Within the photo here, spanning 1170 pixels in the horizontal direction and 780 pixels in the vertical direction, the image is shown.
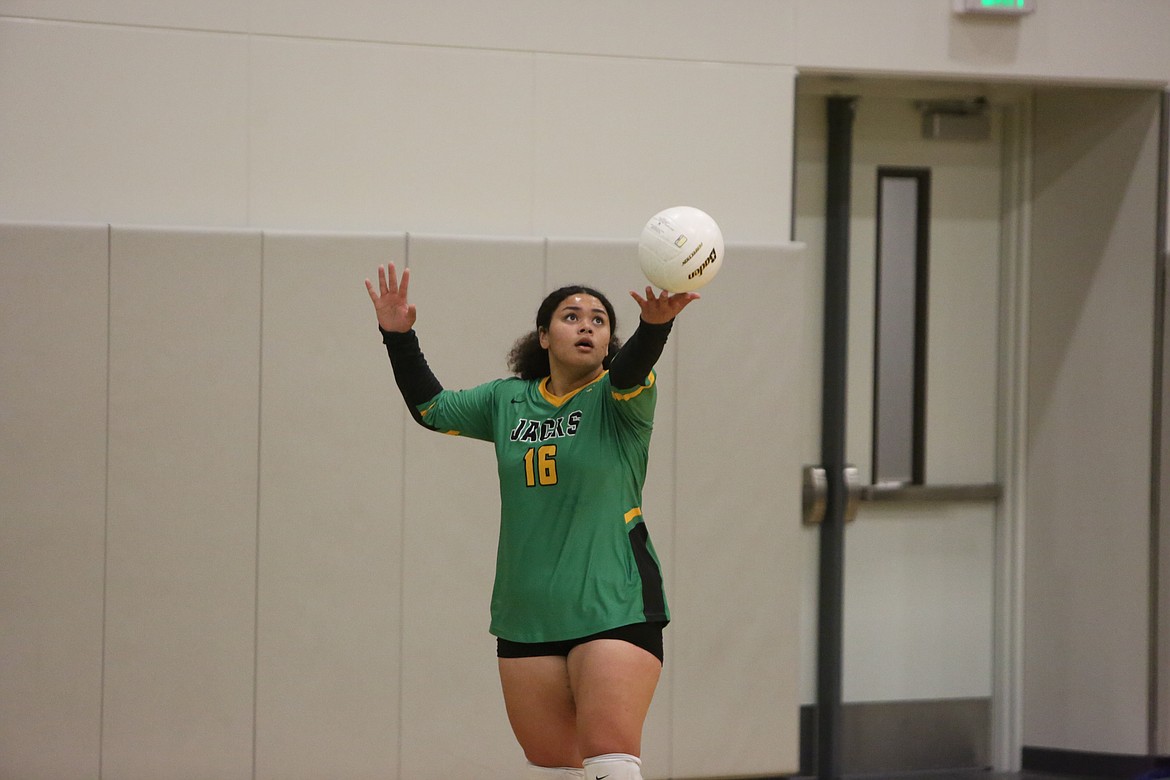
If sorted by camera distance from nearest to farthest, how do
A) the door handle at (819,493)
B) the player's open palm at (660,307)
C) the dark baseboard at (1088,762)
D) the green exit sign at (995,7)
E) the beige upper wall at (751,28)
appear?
the player's open palm at (660,307) < the beige upper wall at (751,28) < the green exit sign at (995,7) < the dark baseboard at (1088,762) < the door handle at (819,493)

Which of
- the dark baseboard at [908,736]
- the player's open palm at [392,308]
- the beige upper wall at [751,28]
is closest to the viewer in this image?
the player's open palm at [392,308]

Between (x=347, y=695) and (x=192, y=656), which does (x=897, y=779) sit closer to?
(x=347, y=695)

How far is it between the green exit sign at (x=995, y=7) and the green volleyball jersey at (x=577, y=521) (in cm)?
253

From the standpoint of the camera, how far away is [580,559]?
2.75 m

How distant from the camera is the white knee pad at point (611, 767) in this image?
2.63 metres

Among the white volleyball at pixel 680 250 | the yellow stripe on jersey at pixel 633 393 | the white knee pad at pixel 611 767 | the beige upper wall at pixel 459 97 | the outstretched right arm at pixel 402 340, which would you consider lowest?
the white knee pad at pixel 611 767

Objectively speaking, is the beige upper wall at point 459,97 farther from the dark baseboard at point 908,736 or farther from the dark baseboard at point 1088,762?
the dark baseboard at point 1088,762

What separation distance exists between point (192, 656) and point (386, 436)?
3.19 ft

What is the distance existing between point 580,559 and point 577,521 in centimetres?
9

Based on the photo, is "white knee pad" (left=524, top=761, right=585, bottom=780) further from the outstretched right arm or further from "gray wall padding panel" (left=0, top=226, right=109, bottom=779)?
"gray wall padding panel" (left=0, top=226, right=109, bottom=779)

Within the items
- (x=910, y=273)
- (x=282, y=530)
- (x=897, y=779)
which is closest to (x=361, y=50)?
(x=282, y=530)

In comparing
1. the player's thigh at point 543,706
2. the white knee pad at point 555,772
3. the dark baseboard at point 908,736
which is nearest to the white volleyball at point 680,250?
the player's thigh at point 543,706

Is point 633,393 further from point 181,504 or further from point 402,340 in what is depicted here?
point 181,504

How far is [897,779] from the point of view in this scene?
4.95 meters
